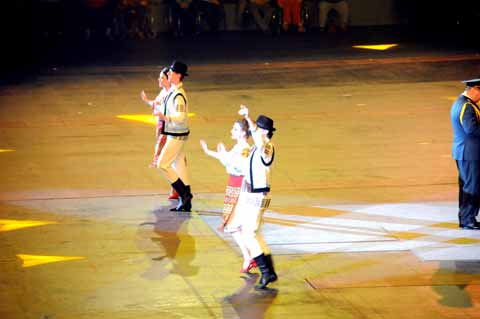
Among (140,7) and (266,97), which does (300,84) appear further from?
(140,7)

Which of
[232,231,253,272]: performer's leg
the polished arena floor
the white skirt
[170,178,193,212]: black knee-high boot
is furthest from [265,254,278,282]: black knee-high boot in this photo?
[170,178,193,212]: black knee-high boot

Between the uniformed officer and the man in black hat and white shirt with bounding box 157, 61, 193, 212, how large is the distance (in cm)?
340

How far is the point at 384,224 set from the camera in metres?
12.8

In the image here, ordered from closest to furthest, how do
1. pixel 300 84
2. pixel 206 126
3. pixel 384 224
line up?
pixel 384 224 → pixel 206 126 → pixel 300 84

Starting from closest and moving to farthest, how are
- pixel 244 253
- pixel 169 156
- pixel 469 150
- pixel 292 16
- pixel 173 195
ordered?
pixel 244 253
pixel 469 150
pixel 169 156
pixel 173 195
pixel 292 16

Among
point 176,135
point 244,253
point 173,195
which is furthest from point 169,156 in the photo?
point 244,253

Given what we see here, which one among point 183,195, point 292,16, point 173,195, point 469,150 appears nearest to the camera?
point 469,150

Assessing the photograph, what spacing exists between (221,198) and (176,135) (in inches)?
45.6

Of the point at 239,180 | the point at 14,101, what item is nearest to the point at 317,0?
the point at 14,101

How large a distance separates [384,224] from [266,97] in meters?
9.23

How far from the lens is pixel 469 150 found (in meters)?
12.5

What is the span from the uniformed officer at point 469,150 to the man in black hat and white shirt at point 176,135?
11.1ft

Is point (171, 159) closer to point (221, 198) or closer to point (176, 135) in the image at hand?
point (176, 135)

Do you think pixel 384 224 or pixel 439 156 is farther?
pixel 439 156
